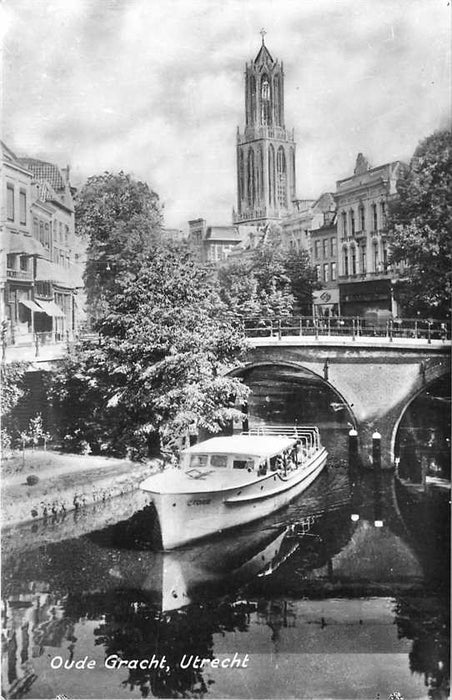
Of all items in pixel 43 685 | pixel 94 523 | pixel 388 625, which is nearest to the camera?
pixel 43 685

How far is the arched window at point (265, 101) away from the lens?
972 centimetres

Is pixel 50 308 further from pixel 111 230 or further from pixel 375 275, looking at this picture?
pixel 375 275

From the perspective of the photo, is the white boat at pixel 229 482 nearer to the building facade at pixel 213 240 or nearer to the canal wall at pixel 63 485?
the canal wall at pixel 63 485

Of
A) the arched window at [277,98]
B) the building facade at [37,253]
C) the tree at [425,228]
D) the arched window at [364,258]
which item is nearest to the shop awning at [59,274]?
the building facade at [37,253]

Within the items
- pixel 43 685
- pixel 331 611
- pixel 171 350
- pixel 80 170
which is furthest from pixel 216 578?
pixel 80 170

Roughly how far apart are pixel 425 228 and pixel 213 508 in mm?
7037

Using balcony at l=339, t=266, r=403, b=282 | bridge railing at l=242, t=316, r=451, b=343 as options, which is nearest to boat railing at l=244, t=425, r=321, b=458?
bridge railing at l=242, t=316, r=451, b=343

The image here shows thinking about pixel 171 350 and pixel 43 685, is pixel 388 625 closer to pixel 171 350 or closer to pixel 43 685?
pixel 43 685

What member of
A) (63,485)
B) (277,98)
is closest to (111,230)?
(277,98)

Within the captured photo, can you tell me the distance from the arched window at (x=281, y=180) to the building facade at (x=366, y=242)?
1236 millimetres

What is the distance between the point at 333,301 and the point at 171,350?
164 inches

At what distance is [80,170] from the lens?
10.1 meters

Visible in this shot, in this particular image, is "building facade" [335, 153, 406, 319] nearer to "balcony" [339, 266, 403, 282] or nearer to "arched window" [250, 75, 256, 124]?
"balcony" [339, 266, 403, 282]

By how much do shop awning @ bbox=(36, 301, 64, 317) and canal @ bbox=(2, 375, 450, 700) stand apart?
3807mm
